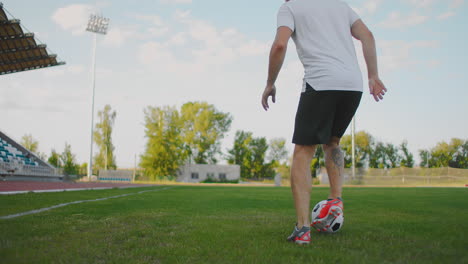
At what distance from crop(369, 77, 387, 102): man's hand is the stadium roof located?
17.8 meters

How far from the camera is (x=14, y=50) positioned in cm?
1972

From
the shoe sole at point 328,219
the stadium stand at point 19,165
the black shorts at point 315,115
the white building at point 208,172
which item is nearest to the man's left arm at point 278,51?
the black shorts at point 315,115

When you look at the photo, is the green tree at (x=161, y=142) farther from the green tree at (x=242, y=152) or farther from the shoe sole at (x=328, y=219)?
the shoe sole at (x=328, y=219)

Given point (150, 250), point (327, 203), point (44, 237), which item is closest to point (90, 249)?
point (150, 250)

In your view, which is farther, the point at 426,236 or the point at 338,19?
the point at 338,19

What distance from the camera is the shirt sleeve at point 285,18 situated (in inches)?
111

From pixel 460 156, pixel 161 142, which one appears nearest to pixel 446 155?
pixel 460 156

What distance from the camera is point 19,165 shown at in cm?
2206

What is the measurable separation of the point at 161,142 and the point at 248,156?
2573 cm

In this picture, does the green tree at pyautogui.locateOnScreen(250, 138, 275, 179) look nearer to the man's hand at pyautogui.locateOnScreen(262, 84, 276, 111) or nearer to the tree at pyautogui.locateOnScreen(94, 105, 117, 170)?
the tree at pyautogui.locateOnScreen(94, 105, 117, 170)

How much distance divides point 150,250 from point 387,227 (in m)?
2.11

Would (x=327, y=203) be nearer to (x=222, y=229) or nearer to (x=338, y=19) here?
(x=222, y=229)

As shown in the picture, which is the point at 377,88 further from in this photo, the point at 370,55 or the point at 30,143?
the point at 30,143

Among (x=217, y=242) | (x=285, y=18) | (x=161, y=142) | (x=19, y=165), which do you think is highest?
(x=161, y=142)
